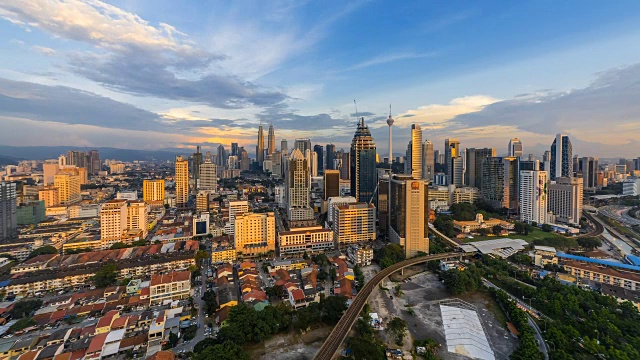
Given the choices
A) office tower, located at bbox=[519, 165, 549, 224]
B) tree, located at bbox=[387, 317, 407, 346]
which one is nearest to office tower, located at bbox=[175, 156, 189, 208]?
tree, located at bbox=[387, 317, 407, 346]

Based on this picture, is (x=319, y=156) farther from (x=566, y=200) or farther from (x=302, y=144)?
(x=566, y=200)

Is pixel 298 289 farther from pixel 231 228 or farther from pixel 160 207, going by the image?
Result: pixel 160 207

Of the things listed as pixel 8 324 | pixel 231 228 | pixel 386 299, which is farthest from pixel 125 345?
pixel 231 228

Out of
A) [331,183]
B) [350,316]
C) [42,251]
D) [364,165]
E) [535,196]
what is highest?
[364,165]

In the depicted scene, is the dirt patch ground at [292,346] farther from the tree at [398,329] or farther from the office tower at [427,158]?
the office tower at [427,158]

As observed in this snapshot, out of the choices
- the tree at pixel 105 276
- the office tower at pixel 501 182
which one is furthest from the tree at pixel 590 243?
the tree at pixel 105 276

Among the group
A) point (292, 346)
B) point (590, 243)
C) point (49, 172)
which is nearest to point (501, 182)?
point (590, 243)

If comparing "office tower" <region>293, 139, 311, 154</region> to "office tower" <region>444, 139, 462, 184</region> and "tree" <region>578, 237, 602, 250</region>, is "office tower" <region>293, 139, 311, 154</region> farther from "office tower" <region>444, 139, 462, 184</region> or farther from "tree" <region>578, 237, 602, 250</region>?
"tree" <region>578, 237, 602, 250</region>

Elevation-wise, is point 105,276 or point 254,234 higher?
point 254,234
